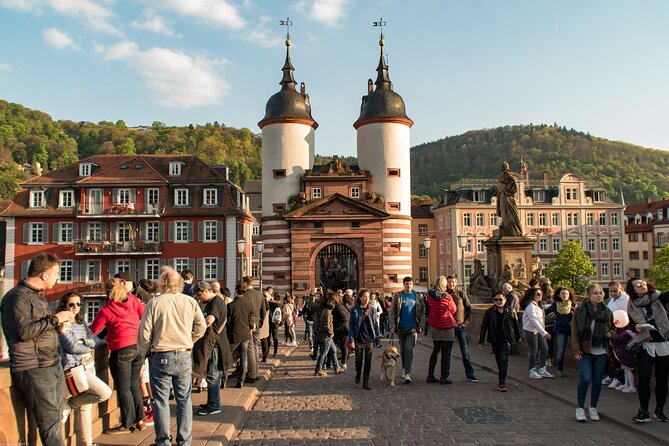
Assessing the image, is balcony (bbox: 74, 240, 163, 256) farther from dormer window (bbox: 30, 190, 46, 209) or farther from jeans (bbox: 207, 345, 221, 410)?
jeans (bbox: 207, 345, 221, 410)

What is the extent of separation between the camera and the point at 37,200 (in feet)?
135

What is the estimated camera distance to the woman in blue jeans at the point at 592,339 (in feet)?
26.3

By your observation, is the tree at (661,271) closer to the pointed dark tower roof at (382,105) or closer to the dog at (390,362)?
the pointed dark tower roof at (382,105)

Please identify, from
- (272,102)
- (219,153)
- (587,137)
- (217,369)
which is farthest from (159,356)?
(587,137)

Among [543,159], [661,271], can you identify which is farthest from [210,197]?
[543,159]

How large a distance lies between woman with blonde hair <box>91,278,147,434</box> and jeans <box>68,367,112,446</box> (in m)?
0.91

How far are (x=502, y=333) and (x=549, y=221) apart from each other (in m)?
52.6

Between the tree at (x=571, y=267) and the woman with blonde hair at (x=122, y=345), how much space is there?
51203mm

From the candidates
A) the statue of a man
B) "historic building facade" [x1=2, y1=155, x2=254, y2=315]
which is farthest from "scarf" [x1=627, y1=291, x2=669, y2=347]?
"historic building facade" [x1=2, y1=155, x2=254, y2=315]

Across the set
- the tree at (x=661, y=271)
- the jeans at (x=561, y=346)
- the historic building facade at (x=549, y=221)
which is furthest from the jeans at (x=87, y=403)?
the tree at (x=661, y=271)

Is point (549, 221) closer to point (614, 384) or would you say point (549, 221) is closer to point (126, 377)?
point (614, 384)

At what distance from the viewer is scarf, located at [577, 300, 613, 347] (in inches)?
315

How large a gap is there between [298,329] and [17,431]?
21913mm

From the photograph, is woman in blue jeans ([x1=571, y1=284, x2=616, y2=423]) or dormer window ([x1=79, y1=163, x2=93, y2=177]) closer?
woman in blue jeans ([x1=571, y1=284, x2=616, y2=423])
